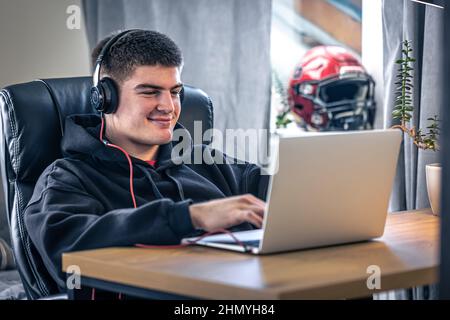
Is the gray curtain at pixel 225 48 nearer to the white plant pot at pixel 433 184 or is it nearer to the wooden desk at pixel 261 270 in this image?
the white plant pot at pixel 433 184

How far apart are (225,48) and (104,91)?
1.02 meters

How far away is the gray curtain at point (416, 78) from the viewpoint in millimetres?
2303

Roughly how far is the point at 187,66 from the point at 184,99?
666 mm

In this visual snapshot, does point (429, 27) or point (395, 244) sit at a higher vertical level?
point (429, 27)

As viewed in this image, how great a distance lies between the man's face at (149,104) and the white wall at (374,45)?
1225mm

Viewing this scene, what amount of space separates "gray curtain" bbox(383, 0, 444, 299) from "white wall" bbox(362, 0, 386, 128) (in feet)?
1.20

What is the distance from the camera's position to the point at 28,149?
1.77 m

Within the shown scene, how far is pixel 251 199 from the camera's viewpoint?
1.34 meters

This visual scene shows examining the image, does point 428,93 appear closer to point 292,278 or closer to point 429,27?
point 429,27

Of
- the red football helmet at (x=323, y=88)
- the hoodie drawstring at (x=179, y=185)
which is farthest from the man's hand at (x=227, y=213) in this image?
the red football helmet at (x=323, y=88)

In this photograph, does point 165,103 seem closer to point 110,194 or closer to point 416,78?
point 110,194

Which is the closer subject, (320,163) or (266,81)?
(320,163)

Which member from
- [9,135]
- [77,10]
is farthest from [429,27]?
[9,135]

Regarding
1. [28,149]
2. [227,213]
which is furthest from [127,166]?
[227,213]
